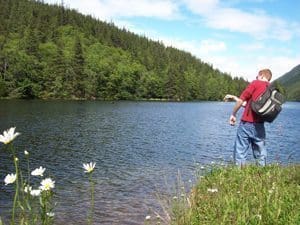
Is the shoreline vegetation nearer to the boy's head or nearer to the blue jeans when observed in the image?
the blue jeans

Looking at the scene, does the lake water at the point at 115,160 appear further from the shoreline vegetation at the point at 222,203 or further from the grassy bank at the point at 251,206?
the shoreline vegetation at the point at 222,203

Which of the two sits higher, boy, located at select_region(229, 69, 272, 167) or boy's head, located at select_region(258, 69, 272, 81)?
boy's head, located at select_region(258, 69, 272, 81)

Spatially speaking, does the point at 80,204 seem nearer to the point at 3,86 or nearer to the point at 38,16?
the point at 3,86

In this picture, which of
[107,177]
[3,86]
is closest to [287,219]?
[107,177]

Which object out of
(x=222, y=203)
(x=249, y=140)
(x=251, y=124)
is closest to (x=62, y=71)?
(x=249, y=140)

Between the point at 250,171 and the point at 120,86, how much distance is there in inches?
5532

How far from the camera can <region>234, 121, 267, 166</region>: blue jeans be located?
11.6 m

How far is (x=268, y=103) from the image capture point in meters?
11.0

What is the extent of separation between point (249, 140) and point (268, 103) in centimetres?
127

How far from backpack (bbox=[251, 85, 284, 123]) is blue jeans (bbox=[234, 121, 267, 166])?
0.50 metres

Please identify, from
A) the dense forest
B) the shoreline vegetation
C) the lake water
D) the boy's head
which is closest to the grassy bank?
the shoreline vegetation

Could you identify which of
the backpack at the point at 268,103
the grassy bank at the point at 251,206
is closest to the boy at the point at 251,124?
the backpack at the point at 268,103

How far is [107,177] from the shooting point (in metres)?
20.3

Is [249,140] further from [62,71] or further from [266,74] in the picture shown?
[62,71]
